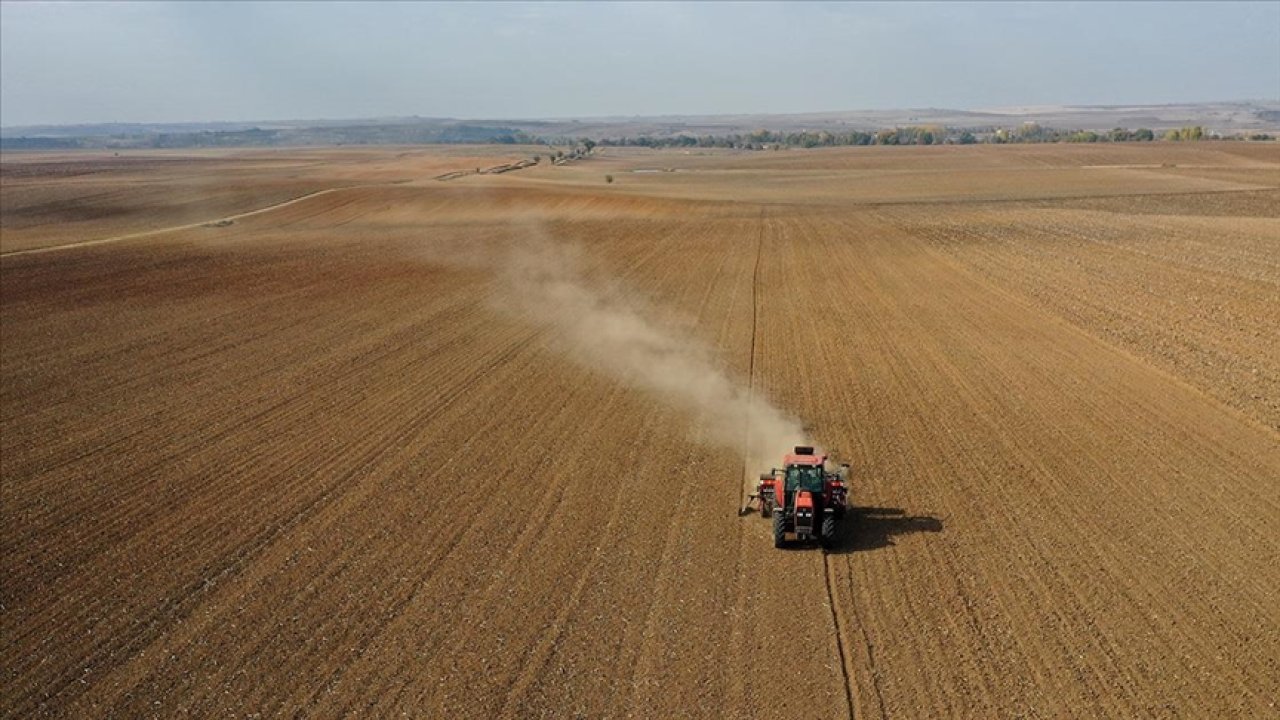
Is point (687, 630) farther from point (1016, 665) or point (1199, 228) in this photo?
point (1199, 228)

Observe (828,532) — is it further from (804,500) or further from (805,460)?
(805,460)

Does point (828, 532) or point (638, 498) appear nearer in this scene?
point (828, 532)

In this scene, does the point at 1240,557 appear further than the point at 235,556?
No

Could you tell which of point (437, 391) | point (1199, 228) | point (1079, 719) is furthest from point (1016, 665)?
point (1199, 228)

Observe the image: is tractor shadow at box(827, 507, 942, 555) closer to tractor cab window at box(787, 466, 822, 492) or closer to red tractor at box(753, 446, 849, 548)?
red tractor at box(753, 446, 849, 548)

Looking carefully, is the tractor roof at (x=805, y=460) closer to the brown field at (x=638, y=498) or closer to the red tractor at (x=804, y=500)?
the red tractor at (x=804, y=500)

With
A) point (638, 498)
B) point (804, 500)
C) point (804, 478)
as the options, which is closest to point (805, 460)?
point (804, 478)
